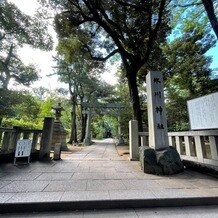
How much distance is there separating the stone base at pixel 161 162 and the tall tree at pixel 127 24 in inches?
160

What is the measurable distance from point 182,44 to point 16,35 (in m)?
13.5

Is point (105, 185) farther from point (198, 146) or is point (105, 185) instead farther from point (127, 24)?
point (127, 24)

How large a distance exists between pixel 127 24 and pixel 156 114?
24.7ft

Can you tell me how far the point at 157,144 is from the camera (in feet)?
18.4

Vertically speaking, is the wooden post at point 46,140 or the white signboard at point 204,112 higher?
the white signboard at point 204,112

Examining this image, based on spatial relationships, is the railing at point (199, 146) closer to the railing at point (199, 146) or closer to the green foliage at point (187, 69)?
the railing at point (199, 146)

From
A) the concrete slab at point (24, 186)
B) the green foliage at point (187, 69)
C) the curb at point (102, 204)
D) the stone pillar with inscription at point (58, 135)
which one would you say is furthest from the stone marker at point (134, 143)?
the green foliage at point (187, 69)

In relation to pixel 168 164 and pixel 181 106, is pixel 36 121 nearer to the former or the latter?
pixel 181 106

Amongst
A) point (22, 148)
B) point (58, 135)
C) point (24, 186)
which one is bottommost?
point (24, 186)

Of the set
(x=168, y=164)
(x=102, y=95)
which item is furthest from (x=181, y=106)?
(x=168, y=164)

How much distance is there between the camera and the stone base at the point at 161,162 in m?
4.94

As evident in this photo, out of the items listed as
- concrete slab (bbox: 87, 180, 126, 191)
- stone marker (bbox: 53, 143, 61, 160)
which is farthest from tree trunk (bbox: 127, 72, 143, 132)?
concrete slab (bbox: 87, 180, 126, 191)

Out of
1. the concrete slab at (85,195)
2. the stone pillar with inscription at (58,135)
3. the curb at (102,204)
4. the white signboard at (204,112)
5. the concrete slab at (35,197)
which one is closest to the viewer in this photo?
the curb at (102,204)

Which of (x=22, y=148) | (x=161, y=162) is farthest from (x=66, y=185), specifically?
(x=22, y=148)
